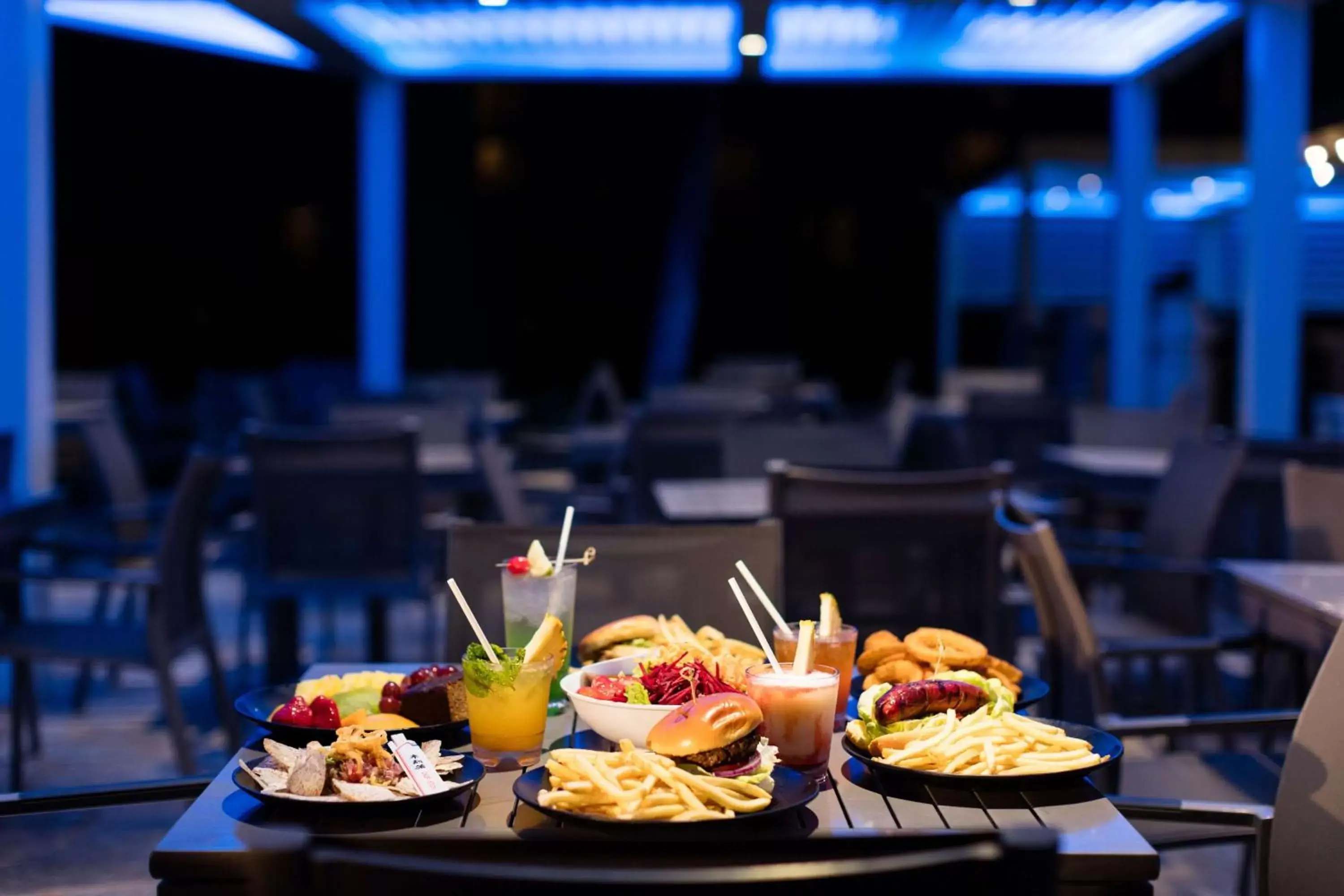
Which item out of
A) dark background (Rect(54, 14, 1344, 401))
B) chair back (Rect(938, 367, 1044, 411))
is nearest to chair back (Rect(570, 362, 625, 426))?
chair back (Rect(938, 367, 1044, 411))

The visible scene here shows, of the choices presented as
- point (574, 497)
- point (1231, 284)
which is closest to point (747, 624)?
point (574, 497)

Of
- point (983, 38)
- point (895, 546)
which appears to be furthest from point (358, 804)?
point (983, 38)

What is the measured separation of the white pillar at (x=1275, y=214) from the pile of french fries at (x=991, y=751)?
6129mm

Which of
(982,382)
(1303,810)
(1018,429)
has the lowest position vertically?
(1303,810)

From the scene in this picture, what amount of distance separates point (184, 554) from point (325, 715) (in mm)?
2328

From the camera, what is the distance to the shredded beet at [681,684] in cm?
143

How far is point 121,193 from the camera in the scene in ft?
43.1

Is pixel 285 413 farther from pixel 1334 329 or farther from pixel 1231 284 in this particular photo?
pixel 1231 284

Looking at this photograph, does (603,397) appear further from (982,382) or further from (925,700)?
(925,700)

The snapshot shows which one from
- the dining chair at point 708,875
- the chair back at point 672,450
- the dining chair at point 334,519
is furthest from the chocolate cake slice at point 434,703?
the chair back at point 672,450

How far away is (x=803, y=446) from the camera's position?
4.40m

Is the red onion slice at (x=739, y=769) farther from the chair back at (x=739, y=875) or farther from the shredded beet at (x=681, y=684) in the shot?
the chair back at (x=739, y=875)

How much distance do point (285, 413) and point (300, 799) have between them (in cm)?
771

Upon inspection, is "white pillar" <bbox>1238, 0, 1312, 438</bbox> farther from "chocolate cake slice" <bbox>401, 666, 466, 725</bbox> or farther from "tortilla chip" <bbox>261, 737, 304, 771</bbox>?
"tortilla chip" <bbox>261, 737, 304, 771</bbox>
